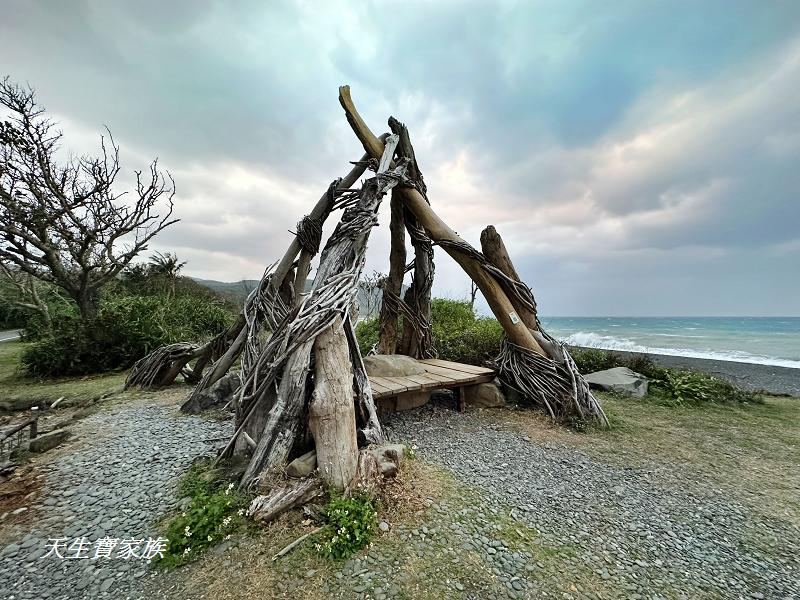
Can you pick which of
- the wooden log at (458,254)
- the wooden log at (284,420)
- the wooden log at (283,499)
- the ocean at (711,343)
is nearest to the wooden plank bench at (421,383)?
the wooden log at (458,254)

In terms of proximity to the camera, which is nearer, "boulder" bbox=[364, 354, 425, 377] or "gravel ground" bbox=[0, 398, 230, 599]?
"gravel ground" bbox=[0, 398, 230, 599]

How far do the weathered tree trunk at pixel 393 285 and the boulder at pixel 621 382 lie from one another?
13.0 ft

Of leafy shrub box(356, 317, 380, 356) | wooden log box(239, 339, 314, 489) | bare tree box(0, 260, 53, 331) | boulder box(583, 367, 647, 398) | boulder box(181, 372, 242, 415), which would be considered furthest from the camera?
bare tree box(0, 260, 53, 331)

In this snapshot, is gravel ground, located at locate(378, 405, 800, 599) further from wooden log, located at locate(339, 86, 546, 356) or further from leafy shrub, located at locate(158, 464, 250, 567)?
wooden log, located at locate(339, 86, 546, 356)

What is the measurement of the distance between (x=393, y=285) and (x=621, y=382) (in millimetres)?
4605

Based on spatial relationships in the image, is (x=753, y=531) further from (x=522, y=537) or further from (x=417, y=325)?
(x=417, y=325)

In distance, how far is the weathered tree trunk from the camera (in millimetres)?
5836

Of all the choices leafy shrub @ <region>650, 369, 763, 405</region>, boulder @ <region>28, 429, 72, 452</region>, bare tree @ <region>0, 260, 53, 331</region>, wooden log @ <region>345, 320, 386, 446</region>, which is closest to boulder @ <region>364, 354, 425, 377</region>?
wooden log @ <region>345, 320, 386, 446</region>

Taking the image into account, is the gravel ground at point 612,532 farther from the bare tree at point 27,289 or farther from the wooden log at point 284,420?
the bare tree at point 27,289

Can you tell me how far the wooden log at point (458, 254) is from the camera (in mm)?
5148

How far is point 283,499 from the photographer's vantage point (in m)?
Result: 2.27

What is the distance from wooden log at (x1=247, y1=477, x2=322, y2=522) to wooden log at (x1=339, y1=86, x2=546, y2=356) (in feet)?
12.0

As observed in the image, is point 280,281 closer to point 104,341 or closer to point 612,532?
point 612,532

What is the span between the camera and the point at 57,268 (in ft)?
29.2
